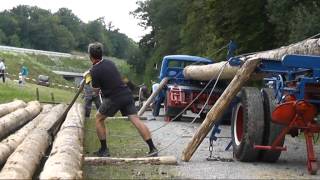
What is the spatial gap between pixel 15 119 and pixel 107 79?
18.1 feet

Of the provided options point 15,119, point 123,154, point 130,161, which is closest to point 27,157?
point 130,161

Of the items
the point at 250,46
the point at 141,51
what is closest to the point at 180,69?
the point at 250,46

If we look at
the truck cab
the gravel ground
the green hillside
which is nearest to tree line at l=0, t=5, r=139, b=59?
the green hillside

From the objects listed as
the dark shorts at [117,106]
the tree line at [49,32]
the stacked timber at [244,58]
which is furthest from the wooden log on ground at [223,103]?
the tree line at [49,32]

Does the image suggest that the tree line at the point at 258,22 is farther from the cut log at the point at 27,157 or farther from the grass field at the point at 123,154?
the cut log at the point at 27,157

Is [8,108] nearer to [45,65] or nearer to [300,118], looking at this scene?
[300,118]

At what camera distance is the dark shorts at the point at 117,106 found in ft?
36.2

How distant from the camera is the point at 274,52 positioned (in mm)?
13367

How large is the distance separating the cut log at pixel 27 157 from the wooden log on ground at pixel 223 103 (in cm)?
238

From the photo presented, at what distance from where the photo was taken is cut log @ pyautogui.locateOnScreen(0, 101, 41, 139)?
13780 mm

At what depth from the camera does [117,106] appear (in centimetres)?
1105

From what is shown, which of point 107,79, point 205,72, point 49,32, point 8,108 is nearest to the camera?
point 107,79

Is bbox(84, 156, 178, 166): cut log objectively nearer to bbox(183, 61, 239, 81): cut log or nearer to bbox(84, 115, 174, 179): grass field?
bbox(84, 115, 174, 179): grass field

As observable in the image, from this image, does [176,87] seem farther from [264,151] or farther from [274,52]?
[264,151]
